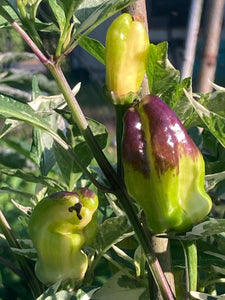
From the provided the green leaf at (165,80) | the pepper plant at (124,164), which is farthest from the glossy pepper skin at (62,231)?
the green leaf at (165,80)

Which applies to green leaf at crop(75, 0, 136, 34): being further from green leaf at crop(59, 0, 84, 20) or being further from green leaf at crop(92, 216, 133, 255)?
green leaf at crop(92, 216, 133, 255)

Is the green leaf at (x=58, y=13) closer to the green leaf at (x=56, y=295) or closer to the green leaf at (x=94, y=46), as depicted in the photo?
the green leaf at (x=94, y=46)

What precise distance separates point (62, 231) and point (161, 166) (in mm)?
131

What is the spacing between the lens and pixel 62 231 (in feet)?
1.50

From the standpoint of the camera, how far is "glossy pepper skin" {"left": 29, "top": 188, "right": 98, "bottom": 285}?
0.45 meters

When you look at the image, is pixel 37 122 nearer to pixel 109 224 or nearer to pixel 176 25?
pixel 109 224

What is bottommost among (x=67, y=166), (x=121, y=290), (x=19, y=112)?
(x=121, y=290)

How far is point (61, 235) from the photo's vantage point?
459 millimetres

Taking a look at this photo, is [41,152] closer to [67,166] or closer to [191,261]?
[67,166]

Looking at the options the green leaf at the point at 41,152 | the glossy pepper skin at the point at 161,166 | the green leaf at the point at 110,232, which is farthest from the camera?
Result: the green leaf at the point at 41,152

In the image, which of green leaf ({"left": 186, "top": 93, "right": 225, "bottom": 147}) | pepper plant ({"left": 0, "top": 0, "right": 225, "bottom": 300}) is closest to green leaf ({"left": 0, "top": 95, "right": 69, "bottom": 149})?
pepper plant ({"left": 0, "top": 0, "right": 225, "bottom": 300})

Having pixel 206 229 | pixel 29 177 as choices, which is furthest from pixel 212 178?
pixel 29 177

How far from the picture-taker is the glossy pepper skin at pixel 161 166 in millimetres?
364

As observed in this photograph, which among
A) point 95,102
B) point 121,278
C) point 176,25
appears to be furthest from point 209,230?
point 176,25
